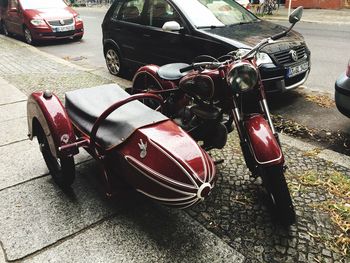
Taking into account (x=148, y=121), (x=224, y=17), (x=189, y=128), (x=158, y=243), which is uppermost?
(x=224, y=17)

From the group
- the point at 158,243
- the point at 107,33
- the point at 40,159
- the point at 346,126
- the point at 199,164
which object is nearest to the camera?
the point at 199,164

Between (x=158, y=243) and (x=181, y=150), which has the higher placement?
(x=181, y=150)

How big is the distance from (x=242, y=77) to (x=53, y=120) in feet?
5.04

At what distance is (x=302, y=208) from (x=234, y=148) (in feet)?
4.03

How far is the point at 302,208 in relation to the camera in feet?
9.45

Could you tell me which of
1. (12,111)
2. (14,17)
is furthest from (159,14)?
(14,17)

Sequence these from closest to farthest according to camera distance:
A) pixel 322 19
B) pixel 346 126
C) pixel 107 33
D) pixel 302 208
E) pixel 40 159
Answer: pixel 302 208 → pixel 40 159 → pixel 346 126 → pixel 107 33 → pixel 322 19

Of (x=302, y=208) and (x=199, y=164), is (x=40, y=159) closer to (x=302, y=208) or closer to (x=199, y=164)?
(x=199, y=164)

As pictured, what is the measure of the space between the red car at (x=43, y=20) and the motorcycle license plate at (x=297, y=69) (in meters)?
8.40

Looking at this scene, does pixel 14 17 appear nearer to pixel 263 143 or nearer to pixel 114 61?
pixel 114 61

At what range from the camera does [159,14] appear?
6.05 metres

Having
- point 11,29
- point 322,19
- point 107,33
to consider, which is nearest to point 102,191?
point 107,33

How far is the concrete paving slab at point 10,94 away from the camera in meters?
5.70

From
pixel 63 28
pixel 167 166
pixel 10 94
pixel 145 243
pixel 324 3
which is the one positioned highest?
pixel 324 3
